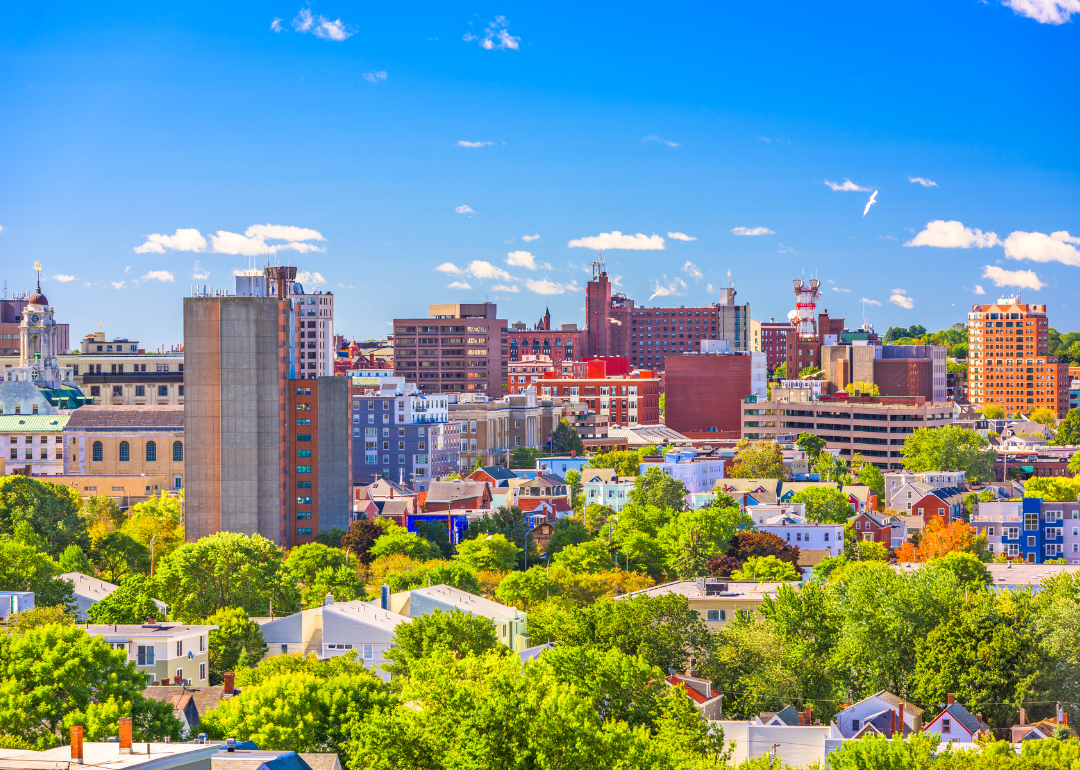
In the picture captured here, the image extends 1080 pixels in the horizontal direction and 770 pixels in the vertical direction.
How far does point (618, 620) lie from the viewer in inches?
2544

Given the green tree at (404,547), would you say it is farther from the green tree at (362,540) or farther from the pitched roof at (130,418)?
the pitched roof at (130,418)

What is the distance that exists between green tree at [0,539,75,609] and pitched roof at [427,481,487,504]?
55483mm

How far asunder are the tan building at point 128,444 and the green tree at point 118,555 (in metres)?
52.2

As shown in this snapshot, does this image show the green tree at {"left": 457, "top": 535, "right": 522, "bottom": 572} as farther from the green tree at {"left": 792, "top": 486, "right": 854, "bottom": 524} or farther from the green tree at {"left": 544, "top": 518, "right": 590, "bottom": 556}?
the green tree at {"left": 792, "top": 486, "right": 854, "bottom": 524}

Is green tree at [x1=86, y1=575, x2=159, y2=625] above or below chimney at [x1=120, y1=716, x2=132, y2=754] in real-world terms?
below

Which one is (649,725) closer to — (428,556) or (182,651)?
(182,651)

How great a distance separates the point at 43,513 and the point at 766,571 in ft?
166

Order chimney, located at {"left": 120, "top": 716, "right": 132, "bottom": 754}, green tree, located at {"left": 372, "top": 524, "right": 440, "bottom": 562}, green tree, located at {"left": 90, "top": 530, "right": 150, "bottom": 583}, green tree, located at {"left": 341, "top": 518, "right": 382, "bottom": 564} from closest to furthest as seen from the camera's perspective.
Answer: chimney, located at {"left": 120, "top": 716, "right": 132, "bottom": 754}, green tree, located at {"left": 90, "top": 530, "right": 150, "bottom": 583}, green tree, located at {"left": 372, "top": 524, "right": 440, "bottom": 562}, green tree, located at {"left": 341, "top": 518, "right": 382, "bottom": 564}

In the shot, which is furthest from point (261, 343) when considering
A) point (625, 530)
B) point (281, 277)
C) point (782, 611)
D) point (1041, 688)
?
point (1041, 688)

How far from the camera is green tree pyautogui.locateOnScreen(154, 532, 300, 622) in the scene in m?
82.6

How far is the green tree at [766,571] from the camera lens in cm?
9794

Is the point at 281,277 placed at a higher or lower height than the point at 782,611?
higher

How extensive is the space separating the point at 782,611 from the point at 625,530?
4560cm

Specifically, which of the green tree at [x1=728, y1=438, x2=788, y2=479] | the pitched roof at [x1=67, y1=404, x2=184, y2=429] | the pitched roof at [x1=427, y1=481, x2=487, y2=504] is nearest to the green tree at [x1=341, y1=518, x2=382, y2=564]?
the pitched roof at [x1=427, y1=481, x2=487, y2=504]
